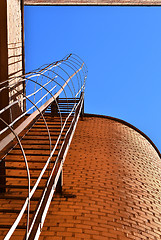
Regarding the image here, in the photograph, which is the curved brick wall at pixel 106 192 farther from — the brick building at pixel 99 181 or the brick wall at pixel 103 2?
the brick wall at pixel 103 2

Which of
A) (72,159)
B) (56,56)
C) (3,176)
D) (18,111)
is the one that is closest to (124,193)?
(72,159)

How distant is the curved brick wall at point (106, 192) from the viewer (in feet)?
17.9

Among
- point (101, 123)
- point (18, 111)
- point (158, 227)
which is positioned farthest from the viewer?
point (101, 123)

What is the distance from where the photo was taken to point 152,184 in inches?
323

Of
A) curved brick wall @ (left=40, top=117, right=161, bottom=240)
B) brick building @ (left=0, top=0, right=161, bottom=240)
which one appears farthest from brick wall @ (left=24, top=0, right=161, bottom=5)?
curved brick wall @ (left=40, top=117, right=161, bottom=240)

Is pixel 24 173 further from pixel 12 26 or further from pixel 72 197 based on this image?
pixel 12 26

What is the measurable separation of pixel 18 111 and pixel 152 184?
472 cm

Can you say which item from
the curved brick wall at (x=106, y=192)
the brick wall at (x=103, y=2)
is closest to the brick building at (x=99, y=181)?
the curved brick wall at (x=106, y=192)

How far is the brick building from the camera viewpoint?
551 centimetres

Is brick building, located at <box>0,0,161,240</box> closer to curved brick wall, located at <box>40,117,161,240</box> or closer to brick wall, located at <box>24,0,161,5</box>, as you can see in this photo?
curved brick wall, located at <box>40,117,161,240</box>

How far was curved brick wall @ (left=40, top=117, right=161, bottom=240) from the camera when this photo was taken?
5461 mm

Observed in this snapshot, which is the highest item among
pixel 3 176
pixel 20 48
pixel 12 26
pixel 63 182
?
pixel 12 26

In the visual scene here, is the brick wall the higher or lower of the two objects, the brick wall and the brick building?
the higher

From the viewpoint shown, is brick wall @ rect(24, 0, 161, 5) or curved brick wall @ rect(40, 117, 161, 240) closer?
curved brick wall @ rect(40, 117, 161, 240)
